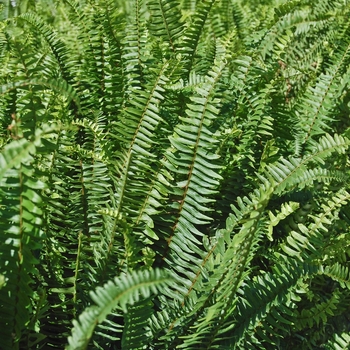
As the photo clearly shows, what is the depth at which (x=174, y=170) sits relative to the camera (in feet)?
5.12

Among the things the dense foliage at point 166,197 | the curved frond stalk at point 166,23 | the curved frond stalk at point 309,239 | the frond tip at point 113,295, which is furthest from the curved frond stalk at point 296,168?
the curved frond stalk at point 166,23

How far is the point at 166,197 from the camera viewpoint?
1627 mm

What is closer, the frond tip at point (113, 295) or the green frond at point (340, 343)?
the frond tip at point (113, 295)

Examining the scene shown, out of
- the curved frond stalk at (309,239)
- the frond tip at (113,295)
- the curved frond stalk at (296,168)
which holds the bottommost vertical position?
the frond tip at (113,295)

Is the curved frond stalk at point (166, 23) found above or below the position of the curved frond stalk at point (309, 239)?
above

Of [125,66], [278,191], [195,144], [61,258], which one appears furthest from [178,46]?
[61,258]

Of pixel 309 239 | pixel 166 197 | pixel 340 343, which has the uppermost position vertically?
pixel 166 197

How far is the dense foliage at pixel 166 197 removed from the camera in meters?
1.29

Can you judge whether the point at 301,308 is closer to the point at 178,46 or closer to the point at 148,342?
the point at 148,342

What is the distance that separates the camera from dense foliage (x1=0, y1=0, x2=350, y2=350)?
1.29m

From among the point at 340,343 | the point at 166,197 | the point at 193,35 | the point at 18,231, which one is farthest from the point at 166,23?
the point at 340,343

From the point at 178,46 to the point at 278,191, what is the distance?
86 centimetres

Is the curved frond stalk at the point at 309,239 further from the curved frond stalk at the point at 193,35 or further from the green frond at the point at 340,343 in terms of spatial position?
the curved frond stalk at the point at 193,35

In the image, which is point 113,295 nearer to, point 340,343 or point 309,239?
point 309,239
